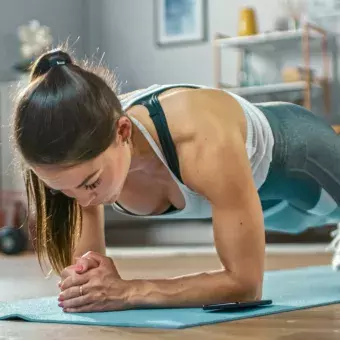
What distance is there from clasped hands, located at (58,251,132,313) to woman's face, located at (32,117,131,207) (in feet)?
0.44

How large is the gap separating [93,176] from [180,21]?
4440mm

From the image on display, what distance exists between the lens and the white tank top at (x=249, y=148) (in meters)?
1.49

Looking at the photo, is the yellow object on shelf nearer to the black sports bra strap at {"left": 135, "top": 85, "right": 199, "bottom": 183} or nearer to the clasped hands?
the black sports bra strap at {"left": 135, "top": 85, "right": 199, "bottom": 183}

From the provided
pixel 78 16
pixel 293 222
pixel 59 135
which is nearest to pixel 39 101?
pixel 59 135

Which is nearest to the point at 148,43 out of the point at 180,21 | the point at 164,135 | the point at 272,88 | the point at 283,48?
the point at 180,21

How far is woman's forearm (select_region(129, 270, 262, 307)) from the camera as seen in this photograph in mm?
1424

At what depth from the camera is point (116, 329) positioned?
4.12ft

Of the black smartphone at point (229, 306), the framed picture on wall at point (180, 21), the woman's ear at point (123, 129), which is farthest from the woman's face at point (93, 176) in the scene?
the framed picture on wall at point (180, 21)

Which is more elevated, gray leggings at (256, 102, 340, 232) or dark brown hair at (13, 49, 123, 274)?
dark brown hair at (13, 49, 123, 274)

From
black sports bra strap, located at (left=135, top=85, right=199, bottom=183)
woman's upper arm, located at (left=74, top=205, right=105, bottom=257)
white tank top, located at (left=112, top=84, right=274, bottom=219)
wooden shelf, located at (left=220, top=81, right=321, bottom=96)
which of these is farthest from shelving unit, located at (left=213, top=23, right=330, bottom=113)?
black sports bra strap, located at (left=135, top=85, right=199, bottom=183)

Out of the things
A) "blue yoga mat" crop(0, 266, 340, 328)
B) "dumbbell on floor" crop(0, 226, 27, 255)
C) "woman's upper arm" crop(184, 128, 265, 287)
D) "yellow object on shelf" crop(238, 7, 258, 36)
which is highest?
"yellow object on shelf" crop(238, 7, 258, 36)

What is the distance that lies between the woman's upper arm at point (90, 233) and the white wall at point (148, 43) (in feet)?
12.4

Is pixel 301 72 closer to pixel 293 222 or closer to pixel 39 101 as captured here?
pixel 293 222

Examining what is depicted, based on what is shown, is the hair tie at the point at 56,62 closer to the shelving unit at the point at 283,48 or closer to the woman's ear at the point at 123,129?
the woman's ear at the point at 123,129
